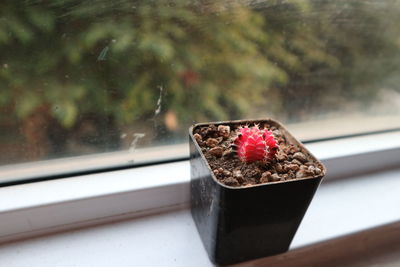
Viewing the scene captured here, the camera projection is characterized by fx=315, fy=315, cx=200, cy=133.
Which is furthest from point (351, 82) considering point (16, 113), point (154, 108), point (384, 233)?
point (16, 113)

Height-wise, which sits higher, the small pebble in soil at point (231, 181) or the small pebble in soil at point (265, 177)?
the small pebble in soil at point (231, 181)

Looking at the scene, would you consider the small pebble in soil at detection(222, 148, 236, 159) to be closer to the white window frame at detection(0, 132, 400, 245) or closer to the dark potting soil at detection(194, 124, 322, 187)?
the dark potting soil at detection(194, 124, 322, 187)

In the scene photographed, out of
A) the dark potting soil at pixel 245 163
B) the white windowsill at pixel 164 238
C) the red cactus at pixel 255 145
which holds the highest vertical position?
the red cactus at pixel 255 145

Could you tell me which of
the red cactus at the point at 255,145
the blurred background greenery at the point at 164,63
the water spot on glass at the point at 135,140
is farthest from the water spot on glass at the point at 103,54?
the red cactus at the point at 255,145

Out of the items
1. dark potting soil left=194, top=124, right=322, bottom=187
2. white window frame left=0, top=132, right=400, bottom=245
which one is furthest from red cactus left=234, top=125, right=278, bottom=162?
white window frame left=0, top=132, right=400, bottom=245

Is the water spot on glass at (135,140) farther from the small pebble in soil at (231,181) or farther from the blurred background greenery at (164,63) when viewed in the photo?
the small pebble in soil at (231,181)

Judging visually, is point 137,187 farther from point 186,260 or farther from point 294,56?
point 294,56
